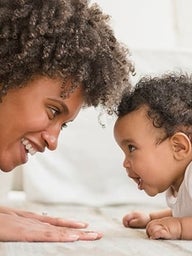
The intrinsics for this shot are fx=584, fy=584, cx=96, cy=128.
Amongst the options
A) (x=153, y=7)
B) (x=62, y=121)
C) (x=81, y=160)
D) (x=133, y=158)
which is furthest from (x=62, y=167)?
(x=153, y=7)

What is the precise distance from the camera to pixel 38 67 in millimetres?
1064

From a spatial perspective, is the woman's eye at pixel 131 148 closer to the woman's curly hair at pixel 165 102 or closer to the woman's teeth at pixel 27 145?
the woman's curly hair at pixel 165 102

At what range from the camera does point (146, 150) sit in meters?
1.25

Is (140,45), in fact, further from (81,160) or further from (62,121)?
(62,121)

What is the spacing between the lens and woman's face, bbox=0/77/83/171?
107 cm

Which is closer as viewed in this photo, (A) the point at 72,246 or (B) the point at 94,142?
(A) the point at 72,246

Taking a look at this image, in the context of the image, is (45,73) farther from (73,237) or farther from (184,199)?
(184,199)

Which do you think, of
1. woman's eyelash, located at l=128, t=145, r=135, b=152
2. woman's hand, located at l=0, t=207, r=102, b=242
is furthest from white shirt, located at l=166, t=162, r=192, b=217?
woman's hand, located at l=0, t=207, r=102, b=242

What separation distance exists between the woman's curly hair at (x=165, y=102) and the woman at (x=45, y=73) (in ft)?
0.45

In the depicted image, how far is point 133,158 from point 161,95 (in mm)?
149

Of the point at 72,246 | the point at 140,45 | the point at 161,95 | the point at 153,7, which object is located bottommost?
the point at 72,246

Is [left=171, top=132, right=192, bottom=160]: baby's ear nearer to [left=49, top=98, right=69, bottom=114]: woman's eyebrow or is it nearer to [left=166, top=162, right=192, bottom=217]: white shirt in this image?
[left=166, top=162, right=192, bottom=217]: white shirt

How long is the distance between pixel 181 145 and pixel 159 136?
5 cm

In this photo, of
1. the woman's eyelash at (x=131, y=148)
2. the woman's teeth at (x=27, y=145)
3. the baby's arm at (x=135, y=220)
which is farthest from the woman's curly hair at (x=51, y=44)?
the baby's arm at (x=135, y=220)
